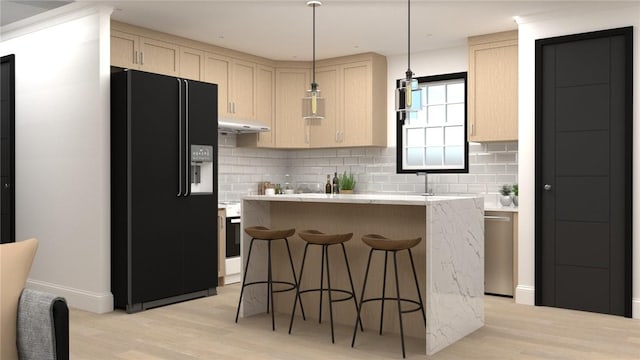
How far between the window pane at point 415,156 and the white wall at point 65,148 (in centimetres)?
348

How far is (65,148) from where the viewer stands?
17.4 feet

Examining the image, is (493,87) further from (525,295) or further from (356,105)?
(525,295)

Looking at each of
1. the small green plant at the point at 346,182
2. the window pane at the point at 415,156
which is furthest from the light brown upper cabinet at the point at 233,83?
the window pane at the point at 415,156

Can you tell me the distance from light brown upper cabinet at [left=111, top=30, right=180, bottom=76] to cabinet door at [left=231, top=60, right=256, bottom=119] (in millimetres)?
850

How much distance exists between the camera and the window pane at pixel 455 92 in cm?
659

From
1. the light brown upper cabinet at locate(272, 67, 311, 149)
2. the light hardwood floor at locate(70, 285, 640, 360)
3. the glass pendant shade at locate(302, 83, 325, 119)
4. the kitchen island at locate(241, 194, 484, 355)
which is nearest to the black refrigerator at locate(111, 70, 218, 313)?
the light hardwood floor at locate(70, 285, 640, 360)

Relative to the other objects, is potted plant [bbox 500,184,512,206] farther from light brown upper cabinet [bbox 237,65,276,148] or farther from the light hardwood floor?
light brown upper cabinet [bbox 237,65,276,148]

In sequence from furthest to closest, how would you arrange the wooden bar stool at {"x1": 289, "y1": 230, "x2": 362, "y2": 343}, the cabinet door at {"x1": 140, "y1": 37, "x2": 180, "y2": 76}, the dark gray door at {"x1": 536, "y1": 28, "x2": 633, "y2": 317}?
1. the cabinet door at {"x1": 140, "y1": 37, "x2": 180, "y2": 76}
2. the dark gray door at {"x1": 536, "y1": 28, "x2": 633, "y2": 317}
3. the wooden bar stool at {"x1": 289, "y1": 230, "x2": 362, "y2": 343}

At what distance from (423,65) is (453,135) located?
2.88ft

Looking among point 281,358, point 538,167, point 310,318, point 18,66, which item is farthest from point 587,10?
point 18,66

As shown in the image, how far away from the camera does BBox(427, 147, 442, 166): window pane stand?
678 centimetres

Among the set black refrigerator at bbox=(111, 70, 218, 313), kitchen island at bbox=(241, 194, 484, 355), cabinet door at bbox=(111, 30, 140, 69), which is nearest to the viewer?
kitchen island at bbox=(241, 194, 484, 355)

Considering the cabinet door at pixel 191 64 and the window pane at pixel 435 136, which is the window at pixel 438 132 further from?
the cabinet door at pixel 191 64

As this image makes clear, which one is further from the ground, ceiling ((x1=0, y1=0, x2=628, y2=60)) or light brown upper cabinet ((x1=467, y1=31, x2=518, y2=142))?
ceiling ((x1=0, y1=0, x2=628, y2=60))
